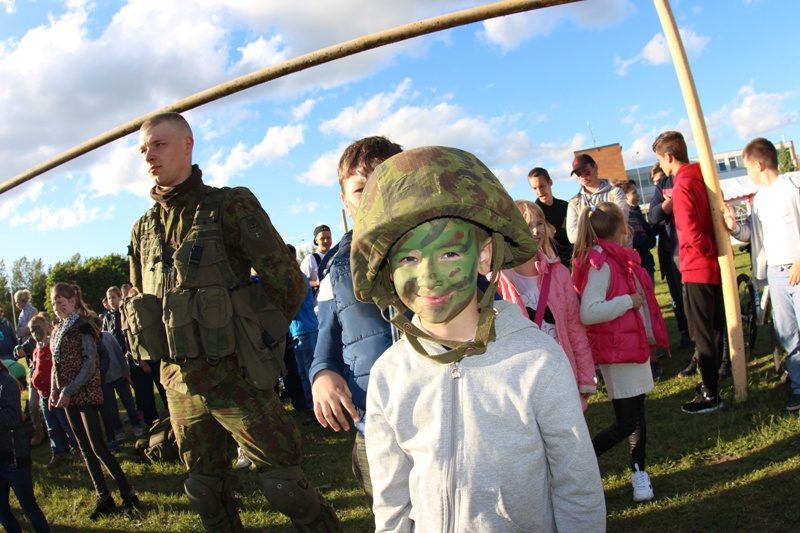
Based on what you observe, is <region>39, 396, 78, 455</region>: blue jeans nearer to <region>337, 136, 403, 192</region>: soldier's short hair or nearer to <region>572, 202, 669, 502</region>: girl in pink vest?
<region>572, 202, 669, 502</region>: girl in pink vest

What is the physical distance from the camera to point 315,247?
32.4ft

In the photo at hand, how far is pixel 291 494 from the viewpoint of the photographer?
10.8 ft

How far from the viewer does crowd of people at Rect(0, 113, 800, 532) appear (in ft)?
5.77

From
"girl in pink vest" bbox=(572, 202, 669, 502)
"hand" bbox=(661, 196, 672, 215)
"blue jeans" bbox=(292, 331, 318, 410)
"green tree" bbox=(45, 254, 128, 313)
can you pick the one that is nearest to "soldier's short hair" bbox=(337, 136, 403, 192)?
"girl in pink vest" bbox=(572, 202, 669, 502)

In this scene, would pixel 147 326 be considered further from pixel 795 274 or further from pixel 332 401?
pixel 795 274

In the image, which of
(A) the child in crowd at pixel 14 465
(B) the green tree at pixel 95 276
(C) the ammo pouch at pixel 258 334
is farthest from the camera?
(B) the green tree at pixel 95 276

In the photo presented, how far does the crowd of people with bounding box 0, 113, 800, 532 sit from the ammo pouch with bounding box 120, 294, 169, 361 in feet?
0.04

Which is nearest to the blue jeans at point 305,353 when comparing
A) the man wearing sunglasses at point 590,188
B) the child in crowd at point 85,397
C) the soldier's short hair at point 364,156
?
the child in crowd at point 85,397

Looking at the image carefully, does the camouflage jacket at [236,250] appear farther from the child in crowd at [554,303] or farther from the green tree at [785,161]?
the green tree at [785,161]

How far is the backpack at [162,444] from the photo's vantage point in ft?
21.7

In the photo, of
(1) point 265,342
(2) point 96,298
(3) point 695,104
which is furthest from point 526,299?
(2) point 96,298

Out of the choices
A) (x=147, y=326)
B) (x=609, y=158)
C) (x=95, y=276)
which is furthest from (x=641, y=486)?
(x=609, y=158)

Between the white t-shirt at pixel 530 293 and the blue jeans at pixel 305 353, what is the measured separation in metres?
4.14

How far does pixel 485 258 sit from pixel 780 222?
13.6 ft
